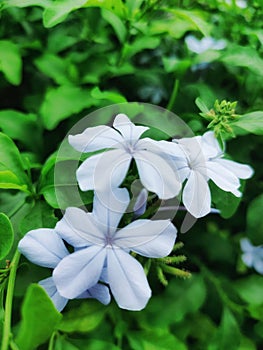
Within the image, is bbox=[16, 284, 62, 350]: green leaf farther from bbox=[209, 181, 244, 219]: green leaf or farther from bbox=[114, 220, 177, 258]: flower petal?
bbox=[209, 181, 244, 219]: green leaf

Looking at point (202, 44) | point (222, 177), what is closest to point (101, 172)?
point (222, 177)

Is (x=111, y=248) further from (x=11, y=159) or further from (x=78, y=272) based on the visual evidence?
(x=11, y=159)

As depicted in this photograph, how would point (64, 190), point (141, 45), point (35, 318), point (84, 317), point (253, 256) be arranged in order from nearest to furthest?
point (35, 318)
point (64, 190)
point (84, 317)
point (141, 45)
point (253, 256)

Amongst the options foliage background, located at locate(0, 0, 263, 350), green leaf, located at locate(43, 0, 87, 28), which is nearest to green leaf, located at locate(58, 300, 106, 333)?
foliage background, located at locate(0, 0, 263, 350)

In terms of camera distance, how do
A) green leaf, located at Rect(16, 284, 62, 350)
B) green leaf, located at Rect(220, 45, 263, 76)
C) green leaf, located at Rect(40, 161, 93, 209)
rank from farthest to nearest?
green leaf, located at Rect(220, 45, 263, 76) < green leaf, located at Rect(40, 161, 93, 209) < green leaf, located at Rect(16, 284, 62, 350)

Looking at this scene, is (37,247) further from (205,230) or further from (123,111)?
(205,230)

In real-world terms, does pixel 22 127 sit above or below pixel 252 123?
below

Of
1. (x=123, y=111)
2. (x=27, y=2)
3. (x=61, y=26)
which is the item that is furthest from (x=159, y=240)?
(x=61, y=26)
